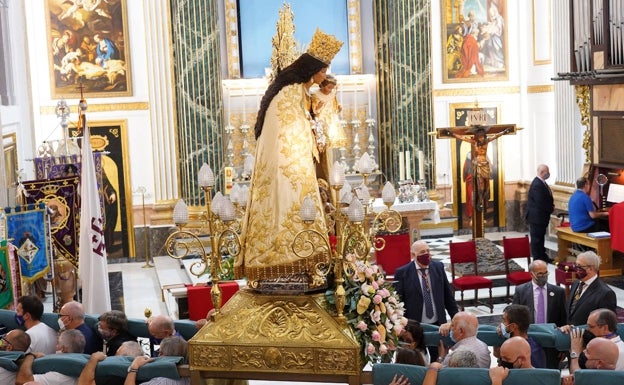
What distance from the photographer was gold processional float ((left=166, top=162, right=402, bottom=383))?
286 inches

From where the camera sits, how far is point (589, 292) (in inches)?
357

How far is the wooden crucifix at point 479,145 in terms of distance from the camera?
15.4m

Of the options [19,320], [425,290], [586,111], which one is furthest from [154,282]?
[586,111]

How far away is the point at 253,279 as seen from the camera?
763 cm

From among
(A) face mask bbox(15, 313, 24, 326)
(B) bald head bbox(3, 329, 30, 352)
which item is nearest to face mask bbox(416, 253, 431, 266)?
(A) face mask bbox(15, 313, 24, 326)

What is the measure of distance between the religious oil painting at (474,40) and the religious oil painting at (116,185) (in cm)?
596

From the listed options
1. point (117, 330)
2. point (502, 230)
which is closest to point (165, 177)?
point (502, 230)

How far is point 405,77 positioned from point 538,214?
12.7 feet

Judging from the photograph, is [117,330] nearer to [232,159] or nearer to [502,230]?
[232,159]

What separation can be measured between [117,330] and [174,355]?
30.2 inches

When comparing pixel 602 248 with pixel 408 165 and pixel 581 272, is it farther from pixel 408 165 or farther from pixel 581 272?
pixel 581 272

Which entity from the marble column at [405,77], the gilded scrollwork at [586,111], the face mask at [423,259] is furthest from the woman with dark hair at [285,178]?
the marble column at [405,77]

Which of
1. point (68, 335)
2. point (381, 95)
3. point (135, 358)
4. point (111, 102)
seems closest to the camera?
point (135, 358)

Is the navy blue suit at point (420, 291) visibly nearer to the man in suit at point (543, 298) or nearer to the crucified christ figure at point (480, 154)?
the man in suit at point (543, 298)
